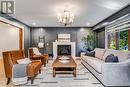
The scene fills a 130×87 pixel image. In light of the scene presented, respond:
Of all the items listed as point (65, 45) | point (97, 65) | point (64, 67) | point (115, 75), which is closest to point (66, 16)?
point (64, 67)

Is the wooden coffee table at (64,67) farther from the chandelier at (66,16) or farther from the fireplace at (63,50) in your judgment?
the fireplace at (63,50)

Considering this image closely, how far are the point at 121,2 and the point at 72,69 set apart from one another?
2.62m

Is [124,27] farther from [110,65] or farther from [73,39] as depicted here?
[73,39]

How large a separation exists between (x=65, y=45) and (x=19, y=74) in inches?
314

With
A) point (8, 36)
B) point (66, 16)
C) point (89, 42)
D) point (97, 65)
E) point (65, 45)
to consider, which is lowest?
point (97, 65)

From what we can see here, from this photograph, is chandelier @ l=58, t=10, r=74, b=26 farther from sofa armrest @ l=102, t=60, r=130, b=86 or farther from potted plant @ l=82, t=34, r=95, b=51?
potted plant @ l=82, t=34, r=95, b=51

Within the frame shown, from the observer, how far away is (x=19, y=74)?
4.40m

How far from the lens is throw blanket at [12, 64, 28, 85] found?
4.38 metres

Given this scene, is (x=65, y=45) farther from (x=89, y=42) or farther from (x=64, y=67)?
(x=64, y=67)

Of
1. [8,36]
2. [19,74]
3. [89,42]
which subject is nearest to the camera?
[19,74]

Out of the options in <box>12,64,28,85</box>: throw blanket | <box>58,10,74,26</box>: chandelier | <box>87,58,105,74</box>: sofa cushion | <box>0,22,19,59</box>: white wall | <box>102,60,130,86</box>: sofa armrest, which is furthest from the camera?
<box>0,22,19,59</box>: white wall

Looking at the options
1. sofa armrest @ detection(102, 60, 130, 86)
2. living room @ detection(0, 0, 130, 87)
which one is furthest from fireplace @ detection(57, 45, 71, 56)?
sofa armrest @ detection(102, 60, 130, 86)

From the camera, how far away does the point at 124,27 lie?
642 cm

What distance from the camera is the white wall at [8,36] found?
416 inches
